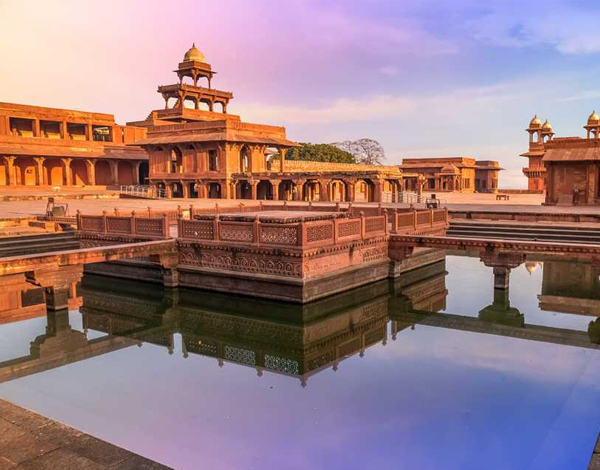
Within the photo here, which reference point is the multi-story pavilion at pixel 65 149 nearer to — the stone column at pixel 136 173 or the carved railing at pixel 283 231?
the stone column at pixel 136 173

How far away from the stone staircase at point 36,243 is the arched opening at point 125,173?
30.2 metres

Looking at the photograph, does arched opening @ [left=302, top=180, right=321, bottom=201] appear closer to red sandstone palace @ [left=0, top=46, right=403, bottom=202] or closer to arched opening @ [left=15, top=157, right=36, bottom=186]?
red sandstone palace @ [left=0, top=46, right=403, bottom=202]

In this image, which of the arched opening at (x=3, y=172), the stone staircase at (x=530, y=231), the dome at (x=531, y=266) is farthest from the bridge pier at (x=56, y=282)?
the arched opening at (x=3, y=172)

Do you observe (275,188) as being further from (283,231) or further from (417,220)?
(283,231)

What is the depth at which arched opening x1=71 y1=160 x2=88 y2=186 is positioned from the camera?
46562 mm

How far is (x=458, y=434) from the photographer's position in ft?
22.8

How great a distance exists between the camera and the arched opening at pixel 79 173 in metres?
46.6

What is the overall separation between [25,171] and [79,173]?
498 centimetres

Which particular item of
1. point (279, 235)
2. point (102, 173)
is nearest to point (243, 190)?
point (102, 173)

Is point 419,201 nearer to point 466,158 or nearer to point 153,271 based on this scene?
point 153,271

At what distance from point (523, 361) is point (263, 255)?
633 centimetres

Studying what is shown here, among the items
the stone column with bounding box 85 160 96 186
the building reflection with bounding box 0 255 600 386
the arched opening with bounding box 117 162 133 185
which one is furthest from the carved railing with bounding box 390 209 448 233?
the arched opening with bounding box 117 162 133 185

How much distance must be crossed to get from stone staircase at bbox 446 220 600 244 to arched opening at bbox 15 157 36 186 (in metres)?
33.8

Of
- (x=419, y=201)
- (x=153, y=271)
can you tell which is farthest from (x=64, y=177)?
(x=153, y=271)
